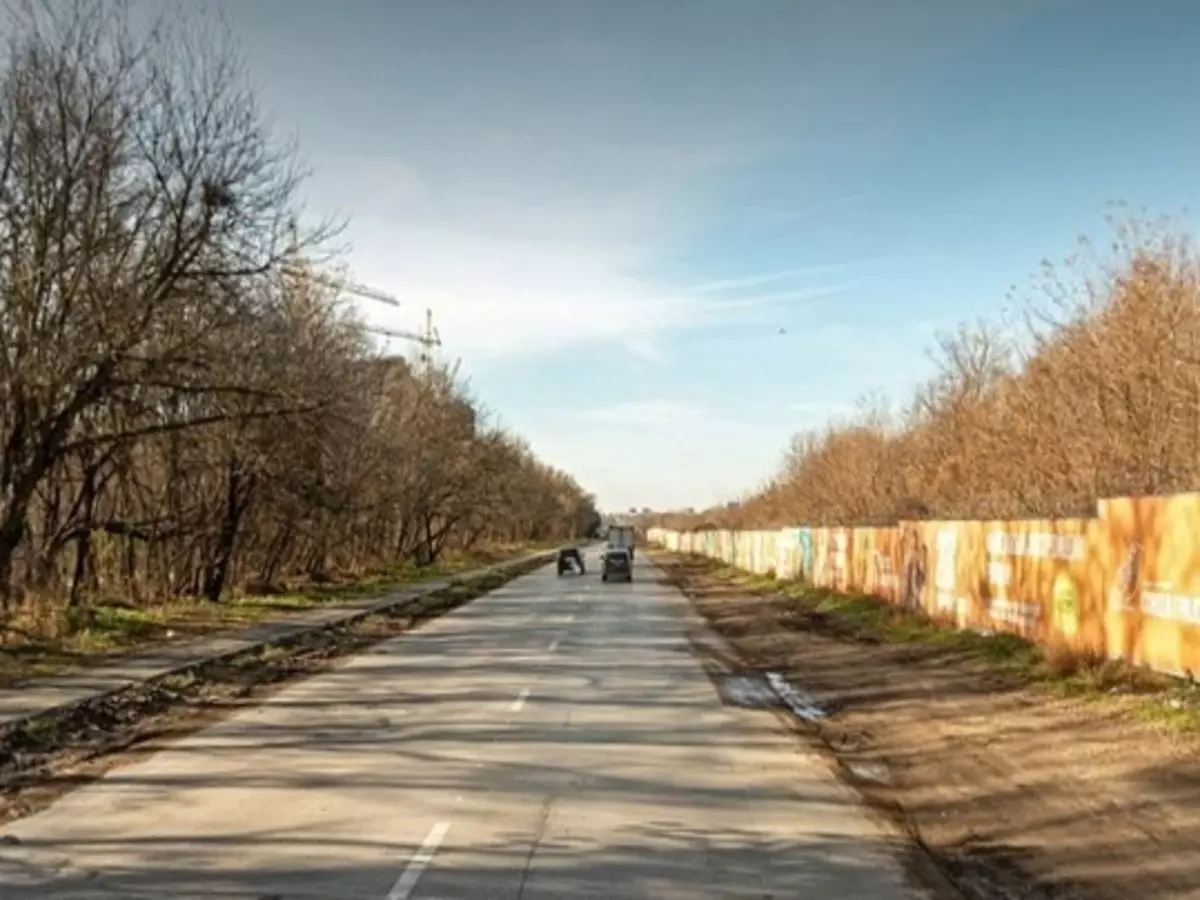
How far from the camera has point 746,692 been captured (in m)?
19.2

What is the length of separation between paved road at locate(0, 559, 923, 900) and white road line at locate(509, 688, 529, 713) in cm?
8

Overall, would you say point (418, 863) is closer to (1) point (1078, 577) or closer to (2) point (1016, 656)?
(1) point (1078, 577)

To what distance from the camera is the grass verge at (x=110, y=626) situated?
2108 centimetres

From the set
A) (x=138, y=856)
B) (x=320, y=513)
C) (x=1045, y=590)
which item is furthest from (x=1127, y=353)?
(x=320, y=513)

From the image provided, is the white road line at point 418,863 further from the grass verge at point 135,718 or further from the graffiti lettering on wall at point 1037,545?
the graffiti lettering on wall at point 1037,545

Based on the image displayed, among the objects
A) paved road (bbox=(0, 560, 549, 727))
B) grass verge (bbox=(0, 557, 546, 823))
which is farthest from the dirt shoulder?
paved road (bbox=(0, 560, 549, 727))

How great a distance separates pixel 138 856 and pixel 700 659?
16.1m

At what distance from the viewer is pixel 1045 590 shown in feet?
67.2

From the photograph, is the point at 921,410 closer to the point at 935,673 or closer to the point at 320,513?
the point at 320,513

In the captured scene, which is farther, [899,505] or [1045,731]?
[899,505]

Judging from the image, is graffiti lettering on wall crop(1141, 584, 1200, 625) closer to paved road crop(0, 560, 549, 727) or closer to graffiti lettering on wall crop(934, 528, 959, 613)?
graffiti lettering on wall crop(934, 528, 959, 613)

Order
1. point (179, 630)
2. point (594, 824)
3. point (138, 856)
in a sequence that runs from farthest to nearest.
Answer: point (179, 630) → point (594, 824) → point (138, 856)

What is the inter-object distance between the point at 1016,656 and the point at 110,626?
16.9m

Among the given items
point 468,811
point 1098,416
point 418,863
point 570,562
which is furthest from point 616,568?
point 418,863
